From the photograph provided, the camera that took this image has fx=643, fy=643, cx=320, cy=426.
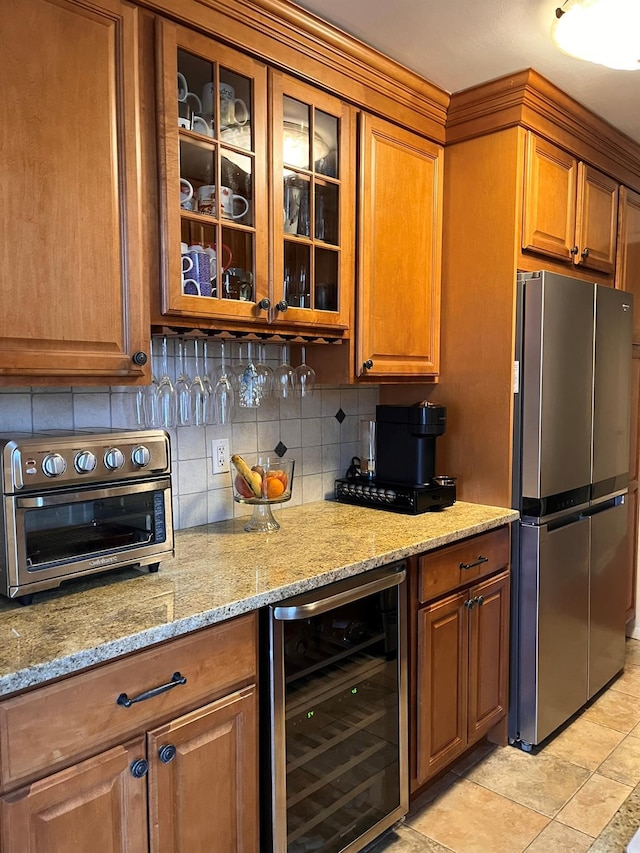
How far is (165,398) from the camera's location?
1.90 metres

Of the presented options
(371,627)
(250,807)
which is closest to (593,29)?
(371,627)

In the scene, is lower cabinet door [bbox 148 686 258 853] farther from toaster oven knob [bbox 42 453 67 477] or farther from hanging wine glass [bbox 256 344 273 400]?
hanging wine glass [bbox 256 344 273 400]

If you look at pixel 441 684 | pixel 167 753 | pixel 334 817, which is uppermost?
pixel 167 753

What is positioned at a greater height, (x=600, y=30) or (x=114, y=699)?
(x=600, y=30)

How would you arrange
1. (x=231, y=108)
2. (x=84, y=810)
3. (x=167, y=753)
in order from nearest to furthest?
(x=84, y=810) < (x=167, y=753) < (x=231, y=108)

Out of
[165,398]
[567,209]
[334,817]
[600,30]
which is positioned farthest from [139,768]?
[567,209]

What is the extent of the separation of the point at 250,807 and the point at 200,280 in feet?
4.23

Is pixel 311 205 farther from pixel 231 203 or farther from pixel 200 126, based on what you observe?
pixel 200 126

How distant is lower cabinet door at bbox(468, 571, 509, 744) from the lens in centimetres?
218

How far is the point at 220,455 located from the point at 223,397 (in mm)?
248

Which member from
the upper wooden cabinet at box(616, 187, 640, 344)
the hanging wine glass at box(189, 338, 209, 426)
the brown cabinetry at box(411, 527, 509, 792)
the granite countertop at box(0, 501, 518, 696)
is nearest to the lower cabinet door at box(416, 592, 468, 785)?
the brown cabinetry at box(411, 527, 509, 792)

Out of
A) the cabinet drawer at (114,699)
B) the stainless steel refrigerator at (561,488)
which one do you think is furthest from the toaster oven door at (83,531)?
the stainless steel refrigerator at (561,488)

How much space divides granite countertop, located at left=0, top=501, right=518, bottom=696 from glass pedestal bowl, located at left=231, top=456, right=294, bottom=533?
0.06m

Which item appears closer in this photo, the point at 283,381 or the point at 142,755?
the point at 142,755
